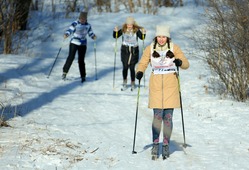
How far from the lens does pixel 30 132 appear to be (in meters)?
8.57

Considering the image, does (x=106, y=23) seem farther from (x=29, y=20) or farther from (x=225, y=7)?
(x=225, y=7)

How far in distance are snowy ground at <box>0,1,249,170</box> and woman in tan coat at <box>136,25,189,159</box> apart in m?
0.44

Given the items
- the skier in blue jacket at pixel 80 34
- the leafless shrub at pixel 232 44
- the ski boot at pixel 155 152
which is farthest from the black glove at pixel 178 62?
the skier in blue jacket at pixel 80 34

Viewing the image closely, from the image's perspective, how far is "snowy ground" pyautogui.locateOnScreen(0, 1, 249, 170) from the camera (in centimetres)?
746

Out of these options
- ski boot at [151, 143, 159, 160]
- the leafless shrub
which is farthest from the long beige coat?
the leafless shrub

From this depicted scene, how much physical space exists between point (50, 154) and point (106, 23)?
1618 cm

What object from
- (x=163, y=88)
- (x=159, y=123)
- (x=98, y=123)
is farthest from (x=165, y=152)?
(x=98, y=123)

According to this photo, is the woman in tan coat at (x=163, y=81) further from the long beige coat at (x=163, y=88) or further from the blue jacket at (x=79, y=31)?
the blue jacket at (x=79, y=31)

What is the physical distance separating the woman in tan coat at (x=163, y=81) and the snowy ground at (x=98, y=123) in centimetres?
44

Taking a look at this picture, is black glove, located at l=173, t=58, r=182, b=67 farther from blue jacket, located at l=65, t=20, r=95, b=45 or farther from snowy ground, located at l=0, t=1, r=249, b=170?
blue jacket, located at l=65, t=20, r=95, b=45

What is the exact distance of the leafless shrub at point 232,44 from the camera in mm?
10914

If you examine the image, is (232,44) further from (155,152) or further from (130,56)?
(155,152)

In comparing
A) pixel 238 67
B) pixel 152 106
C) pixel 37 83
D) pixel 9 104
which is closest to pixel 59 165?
pixel 152 106

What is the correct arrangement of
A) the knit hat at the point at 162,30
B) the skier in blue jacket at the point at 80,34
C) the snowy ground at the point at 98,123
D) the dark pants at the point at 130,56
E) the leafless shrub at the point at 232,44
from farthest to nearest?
the skier in blue jacket at the point at 80,34 < the dark pants at the point at 130,56 < the leafless shrub at the point at 232,44 < the knit hat at the point at 162,30 < the snowy ground at the point at 98,123
